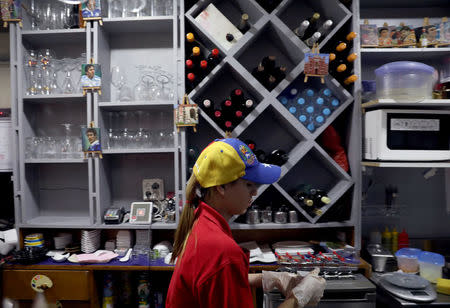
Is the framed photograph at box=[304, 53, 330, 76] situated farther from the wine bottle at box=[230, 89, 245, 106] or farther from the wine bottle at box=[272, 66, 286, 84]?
the wine bottle at box=[230, 89, 245, 106]

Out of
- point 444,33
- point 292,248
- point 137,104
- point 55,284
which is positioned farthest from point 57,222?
point 444,33

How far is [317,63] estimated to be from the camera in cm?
184

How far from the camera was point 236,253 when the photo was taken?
876 mm

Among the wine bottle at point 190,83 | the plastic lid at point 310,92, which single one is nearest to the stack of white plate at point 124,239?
the wine bottle at point 190,83

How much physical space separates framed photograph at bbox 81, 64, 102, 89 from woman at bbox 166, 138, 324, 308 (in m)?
1.32

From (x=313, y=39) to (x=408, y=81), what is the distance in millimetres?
660

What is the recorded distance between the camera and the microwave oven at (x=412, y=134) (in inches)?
68.8

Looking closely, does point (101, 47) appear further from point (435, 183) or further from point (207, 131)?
point (435, 183)

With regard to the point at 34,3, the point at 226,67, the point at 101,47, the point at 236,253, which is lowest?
the point at 236,253

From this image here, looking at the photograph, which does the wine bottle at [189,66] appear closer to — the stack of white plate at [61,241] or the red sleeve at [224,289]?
the red sleeve at [224,289]

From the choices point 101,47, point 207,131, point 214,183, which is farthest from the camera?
point 207,131

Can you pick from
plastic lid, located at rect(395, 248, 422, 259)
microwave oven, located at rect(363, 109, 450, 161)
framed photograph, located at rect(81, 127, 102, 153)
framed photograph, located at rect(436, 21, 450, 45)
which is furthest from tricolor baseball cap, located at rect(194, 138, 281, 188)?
framed photograph, located at rect(436, 21, 450, 45)

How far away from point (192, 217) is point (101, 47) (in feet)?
5.33

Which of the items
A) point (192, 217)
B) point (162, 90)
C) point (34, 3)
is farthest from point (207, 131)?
point (34, 3)
